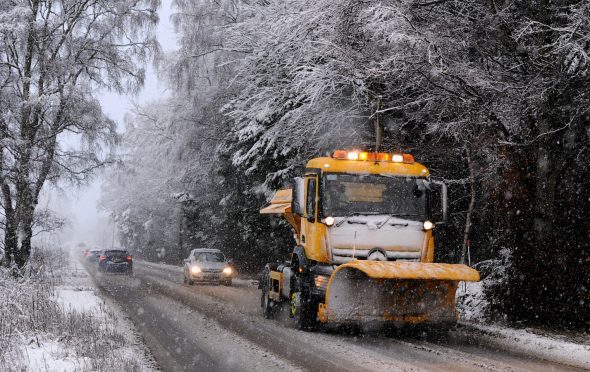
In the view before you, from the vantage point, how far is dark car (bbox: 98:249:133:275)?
36656 millimetres

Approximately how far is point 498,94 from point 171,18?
19682 millimetres

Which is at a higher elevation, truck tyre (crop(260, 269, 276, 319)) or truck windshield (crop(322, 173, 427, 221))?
truck windshield (crop(322, 173, 427, 221))

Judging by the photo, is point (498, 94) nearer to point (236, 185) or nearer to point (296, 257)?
point (296, 257)

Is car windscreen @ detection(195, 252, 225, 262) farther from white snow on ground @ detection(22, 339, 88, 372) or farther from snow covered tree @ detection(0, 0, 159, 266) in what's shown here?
white snow on ground @ detection(22, 339, 88, 372)

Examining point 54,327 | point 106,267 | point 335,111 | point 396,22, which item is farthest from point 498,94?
point 106,267

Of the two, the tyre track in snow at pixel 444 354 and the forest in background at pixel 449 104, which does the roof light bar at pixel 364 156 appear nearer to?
the forest in background at pixel 449 104

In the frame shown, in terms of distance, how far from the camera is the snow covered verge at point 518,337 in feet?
30.7

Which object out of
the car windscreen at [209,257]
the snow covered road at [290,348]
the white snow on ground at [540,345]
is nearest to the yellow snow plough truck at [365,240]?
the snow covered road at [290,348]

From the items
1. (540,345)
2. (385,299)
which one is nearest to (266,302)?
(385,299)

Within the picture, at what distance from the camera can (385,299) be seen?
10969 millimetres

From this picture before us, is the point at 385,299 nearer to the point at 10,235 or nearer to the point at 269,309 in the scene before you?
the point at 269,309

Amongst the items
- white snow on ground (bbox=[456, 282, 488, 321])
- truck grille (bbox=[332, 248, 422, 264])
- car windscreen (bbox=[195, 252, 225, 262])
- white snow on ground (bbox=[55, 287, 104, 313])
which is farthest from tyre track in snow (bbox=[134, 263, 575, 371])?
car windscreen (bbox=[195, 252, 225, 262])

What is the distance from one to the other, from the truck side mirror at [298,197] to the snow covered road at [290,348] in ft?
7.28

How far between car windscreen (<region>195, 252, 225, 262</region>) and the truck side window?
16.0m
